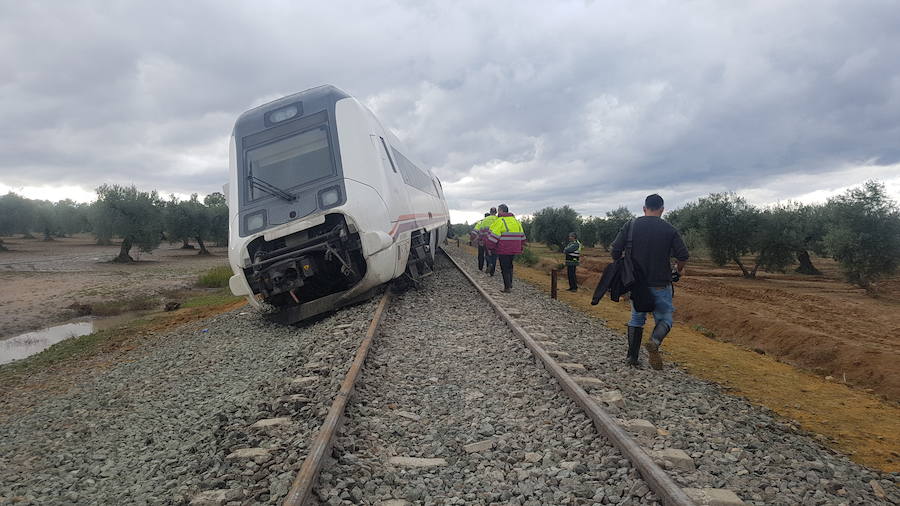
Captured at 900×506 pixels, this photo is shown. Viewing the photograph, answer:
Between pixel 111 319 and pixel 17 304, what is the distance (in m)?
5.15

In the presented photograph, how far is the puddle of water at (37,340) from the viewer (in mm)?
→ 12031

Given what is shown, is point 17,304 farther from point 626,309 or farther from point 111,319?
point 626,309

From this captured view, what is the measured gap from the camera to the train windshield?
8375mm

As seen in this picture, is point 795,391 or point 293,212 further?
point 293,212

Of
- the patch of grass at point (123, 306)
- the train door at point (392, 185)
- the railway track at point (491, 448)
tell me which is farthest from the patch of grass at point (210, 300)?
the railway track at point (491, 448)

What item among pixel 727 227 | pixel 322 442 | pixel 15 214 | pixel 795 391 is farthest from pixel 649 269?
pixel 15 214

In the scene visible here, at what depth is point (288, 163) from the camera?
28.2 ft

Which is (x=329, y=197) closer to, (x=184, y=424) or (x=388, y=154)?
(x=388, y=154)

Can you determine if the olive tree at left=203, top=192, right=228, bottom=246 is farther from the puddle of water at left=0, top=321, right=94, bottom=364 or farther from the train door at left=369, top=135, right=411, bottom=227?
the train door at left=369, top=135, right=411, bottom=227

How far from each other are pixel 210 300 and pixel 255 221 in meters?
12.0

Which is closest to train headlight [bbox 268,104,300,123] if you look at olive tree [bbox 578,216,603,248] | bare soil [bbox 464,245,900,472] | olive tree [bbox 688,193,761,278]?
bare soil [bbox 464,245,900,472]

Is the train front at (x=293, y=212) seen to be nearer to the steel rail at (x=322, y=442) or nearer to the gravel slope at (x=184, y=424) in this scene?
the gravel slope at (x=184, y=424)

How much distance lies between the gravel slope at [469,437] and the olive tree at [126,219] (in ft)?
128

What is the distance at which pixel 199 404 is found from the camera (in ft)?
17.6
